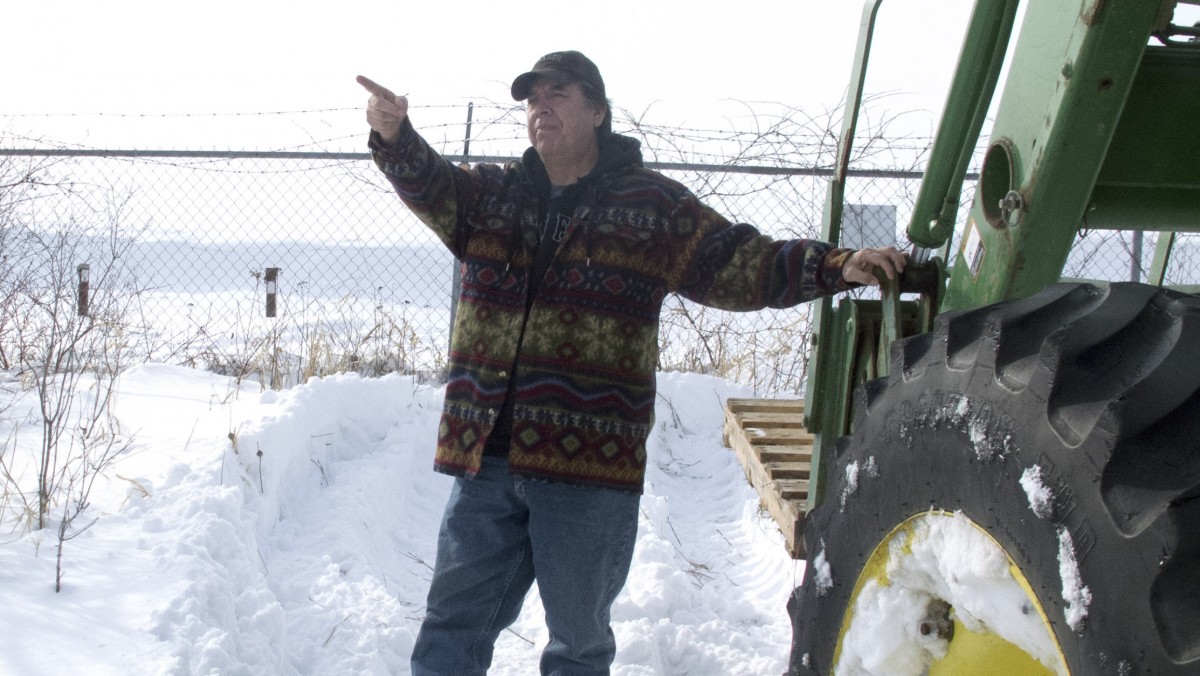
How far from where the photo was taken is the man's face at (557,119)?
2791 mm

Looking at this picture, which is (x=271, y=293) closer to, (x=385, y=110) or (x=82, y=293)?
(x=82, y=293)

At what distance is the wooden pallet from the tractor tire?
46.4 inches

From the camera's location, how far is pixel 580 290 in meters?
2.71

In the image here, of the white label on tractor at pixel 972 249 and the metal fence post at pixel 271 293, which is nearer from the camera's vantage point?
the white label on tractor at pixel 972 249

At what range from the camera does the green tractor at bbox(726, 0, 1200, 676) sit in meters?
1.16

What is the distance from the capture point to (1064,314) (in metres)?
1.43

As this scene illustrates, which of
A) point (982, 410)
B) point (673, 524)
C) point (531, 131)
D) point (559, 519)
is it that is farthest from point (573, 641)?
point (673, 524)

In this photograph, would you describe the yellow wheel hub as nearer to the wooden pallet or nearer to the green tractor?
the green tractor

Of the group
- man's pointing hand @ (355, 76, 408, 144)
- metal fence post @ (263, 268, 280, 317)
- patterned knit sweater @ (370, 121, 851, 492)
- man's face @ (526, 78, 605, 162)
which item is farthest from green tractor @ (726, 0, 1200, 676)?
metal fence post @ (263, 268, 280, 317)

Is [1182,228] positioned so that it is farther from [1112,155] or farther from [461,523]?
[461,523]

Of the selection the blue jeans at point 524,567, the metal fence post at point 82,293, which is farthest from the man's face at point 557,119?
the metal fence post at point 82,293

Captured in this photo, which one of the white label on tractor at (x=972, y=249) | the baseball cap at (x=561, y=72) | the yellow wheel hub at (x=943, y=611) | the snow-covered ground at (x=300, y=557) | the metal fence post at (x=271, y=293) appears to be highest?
the baseball cap at (x=561, y=72)

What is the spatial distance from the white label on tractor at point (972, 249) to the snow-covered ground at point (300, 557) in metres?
2.05

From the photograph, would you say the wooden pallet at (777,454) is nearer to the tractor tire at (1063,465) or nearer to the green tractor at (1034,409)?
the green tractor at (1034,409)
